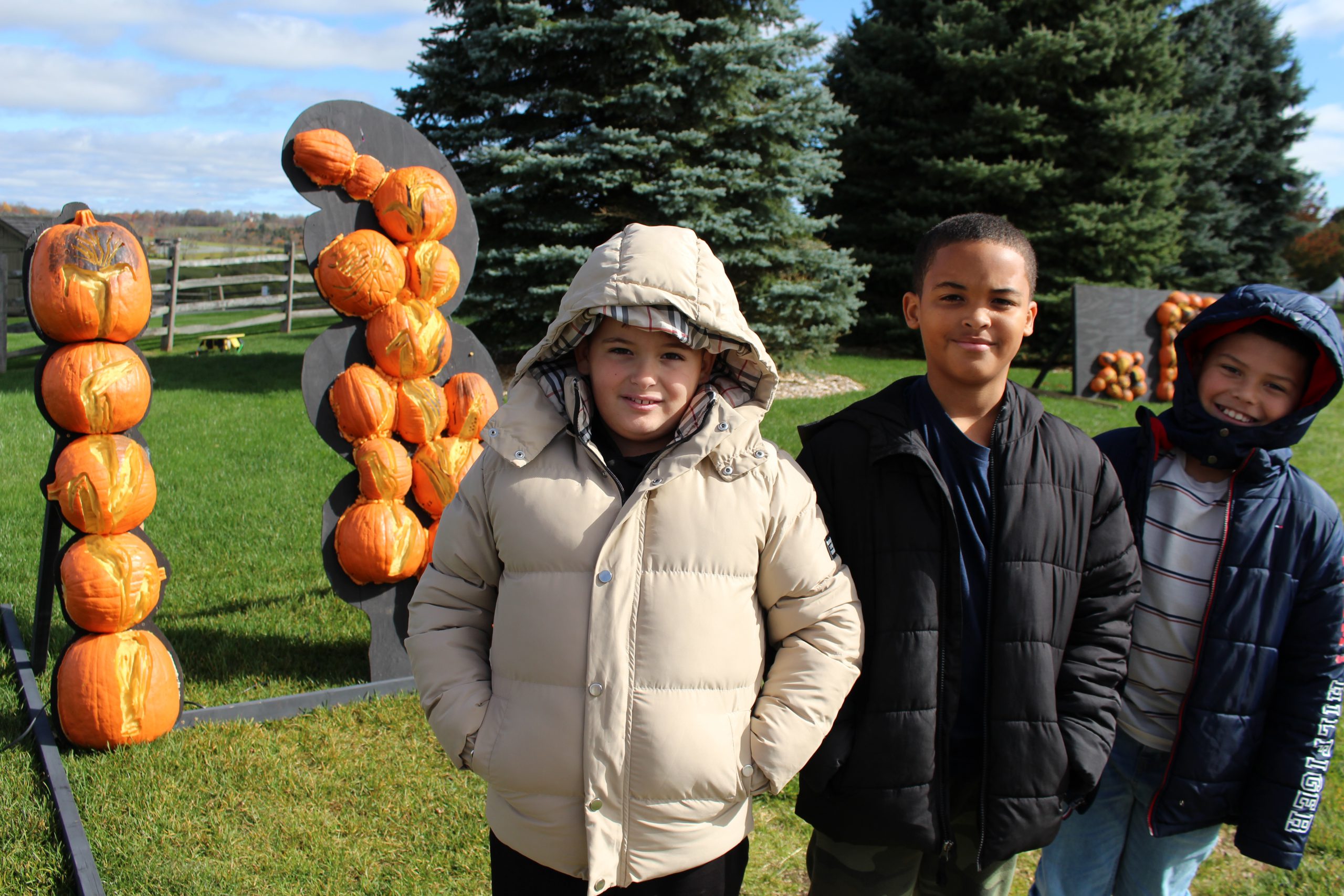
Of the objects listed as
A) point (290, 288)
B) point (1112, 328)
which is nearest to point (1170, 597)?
point (1112, 328)

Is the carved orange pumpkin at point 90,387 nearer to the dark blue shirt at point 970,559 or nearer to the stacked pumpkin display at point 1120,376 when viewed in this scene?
the dark blue shirt at point 970,559

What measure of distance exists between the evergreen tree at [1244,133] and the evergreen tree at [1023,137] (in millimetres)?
5511

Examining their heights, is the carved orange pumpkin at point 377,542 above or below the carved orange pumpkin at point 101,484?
below

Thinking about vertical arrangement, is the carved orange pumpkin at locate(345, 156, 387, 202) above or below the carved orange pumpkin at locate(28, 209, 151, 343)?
above

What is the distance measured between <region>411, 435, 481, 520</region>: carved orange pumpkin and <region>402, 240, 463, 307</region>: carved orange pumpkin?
23.6 inches

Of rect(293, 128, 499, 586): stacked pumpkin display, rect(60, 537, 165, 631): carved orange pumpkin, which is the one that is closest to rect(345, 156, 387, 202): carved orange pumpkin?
rect(293, 128, 499, 586): stacked pumpkin display

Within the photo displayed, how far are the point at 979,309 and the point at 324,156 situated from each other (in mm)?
2660

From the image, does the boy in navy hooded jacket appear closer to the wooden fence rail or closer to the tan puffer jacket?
the tan puffer jacket

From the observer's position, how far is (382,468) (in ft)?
11.7

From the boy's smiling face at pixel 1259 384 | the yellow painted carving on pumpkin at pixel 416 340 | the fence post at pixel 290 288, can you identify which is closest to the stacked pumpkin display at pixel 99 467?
the yellow painted carving on pumpkin at pixel 416 340

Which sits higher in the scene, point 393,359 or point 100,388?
point 393,359

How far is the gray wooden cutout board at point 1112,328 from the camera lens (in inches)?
443

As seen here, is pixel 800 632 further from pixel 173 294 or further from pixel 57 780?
pixel 173 294

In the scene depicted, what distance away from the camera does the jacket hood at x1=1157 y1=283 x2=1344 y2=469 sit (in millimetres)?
1933
